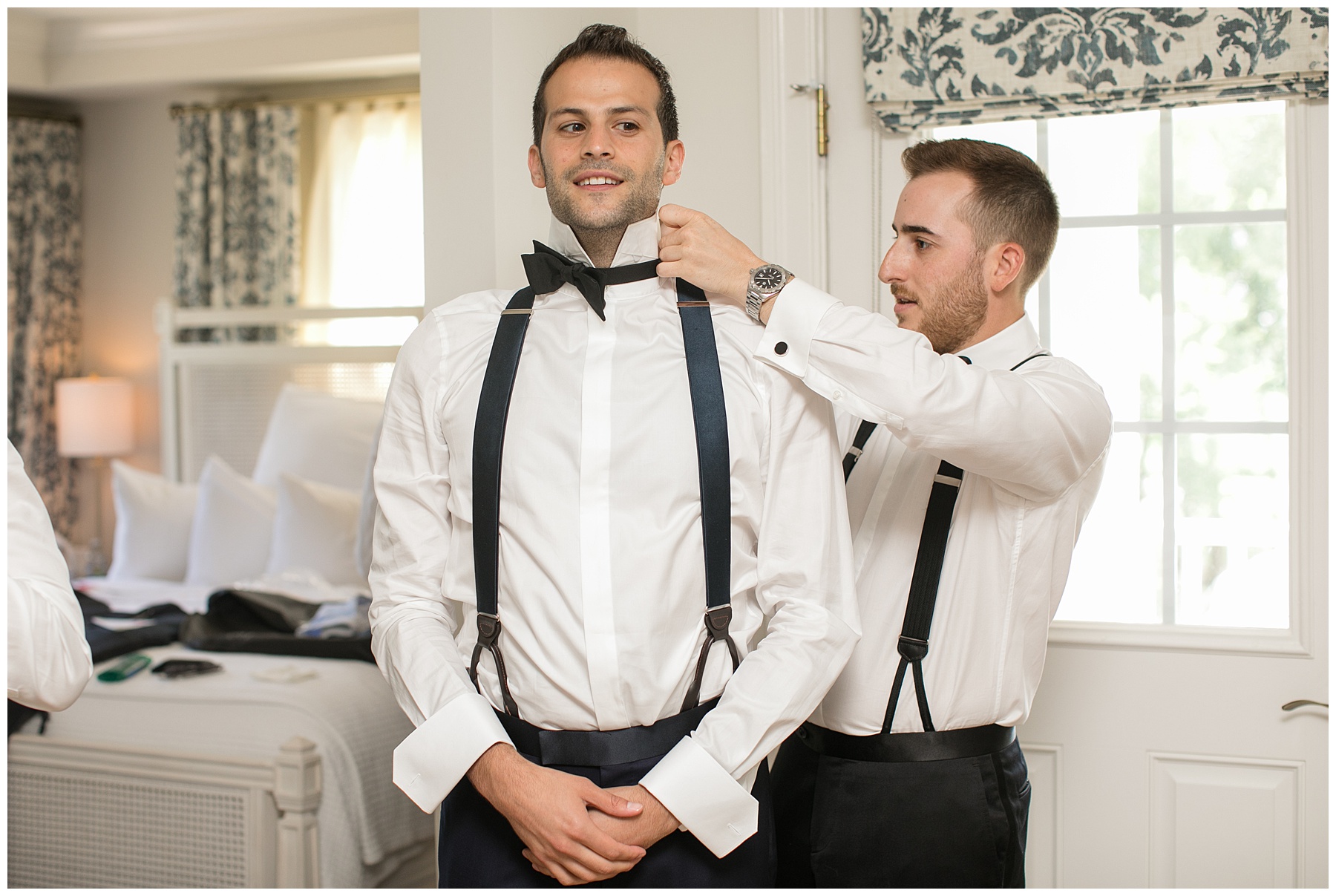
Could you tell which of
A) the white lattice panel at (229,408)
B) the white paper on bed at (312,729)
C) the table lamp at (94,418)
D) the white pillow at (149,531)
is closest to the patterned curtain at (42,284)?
the table lamp at (94,418)

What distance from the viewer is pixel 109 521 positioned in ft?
16.8

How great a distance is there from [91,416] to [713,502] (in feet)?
14.6

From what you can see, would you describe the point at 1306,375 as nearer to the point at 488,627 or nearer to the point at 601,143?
the point at 601,143

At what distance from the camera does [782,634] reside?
1255 mm

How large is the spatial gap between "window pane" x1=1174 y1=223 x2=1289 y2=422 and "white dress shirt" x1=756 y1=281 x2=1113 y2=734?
63 centimetres

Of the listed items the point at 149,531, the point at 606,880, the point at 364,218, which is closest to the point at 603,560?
the point at 606,880

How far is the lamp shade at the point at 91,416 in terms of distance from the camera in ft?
15.7

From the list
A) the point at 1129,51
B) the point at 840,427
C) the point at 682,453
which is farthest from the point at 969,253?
the point at 1129,51

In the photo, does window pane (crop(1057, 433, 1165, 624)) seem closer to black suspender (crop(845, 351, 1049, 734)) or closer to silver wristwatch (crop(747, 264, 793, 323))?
black suspender (crop(845, 351, 1049, 734))

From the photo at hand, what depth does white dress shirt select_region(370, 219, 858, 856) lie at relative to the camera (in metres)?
1.24

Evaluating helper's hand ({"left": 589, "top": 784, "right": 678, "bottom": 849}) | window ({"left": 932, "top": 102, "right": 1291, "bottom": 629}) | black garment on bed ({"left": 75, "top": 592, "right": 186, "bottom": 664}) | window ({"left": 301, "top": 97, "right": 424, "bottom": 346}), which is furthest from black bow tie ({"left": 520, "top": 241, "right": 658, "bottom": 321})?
window ({"left": 301, "top": 97, "right": 424, "bottom": 346})

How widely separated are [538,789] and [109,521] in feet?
15.3

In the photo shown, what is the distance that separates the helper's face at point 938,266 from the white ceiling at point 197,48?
11.1 ft

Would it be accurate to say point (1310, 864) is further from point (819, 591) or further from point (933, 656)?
point (819, 591)
